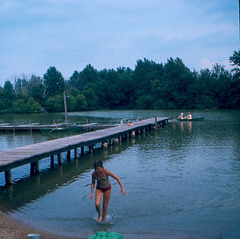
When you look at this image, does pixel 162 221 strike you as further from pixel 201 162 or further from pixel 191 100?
pixel 191 100

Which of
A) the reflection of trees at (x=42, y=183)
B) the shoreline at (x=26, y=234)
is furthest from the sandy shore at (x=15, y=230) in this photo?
the reflection of trees at (x=42, y=183)

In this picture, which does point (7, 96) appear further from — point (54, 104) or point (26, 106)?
point (54, 104)

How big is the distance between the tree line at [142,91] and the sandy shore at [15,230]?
71.7 meters

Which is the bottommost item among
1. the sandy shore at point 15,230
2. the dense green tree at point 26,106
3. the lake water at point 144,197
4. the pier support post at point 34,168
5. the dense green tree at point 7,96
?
the lake water at point 144,197

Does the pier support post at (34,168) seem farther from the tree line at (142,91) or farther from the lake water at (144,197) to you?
the tree line at (142,91)

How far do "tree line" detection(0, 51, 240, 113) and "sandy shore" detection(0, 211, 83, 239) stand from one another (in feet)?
235

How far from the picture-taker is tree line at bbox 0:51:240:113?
78938 millimetres

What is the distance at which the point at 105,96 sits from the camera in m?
99.8

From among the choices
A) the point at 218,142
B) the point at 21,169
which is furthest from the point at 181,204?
the point at 218,142

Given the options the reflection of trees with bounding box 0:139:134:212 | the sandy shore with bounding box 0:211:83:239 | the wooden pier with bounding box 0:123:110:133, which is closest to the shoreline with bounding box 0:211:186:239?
the sandy shore with bounding box 0:211:83:239

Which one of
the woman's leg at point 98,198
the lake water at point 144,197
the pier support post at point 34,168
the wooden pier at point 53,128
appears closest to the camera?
the woman's leg at point 98,198

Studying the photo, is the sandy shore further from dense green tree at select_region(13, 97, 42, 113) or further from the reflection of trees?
dense green tree at select_region(13, 97, 42, 113)

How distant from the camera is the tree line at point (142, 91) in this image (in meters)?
78.9

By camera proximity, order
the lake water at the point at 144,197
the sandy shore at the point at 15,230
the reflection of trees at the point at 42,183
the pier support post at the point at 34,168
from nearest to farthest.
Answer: the sandy shore at the point at 15,230 < the lake water at the point at 144,197 < the reflection of trees at the point at 42,183 < the pier support post at the point at 34,168
